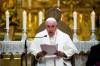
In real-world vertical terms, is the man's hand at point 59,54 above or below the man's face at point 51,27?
below

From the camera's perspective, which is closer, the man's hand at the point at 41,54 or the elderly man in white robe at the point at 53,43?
the man's hand at the point at 41,54

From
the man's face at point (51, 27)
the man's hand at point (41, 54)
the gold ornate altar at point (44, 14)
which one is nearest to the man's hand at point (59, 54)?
the man's hand at point (41, 54)

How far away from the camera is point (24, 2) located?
33.9 ft

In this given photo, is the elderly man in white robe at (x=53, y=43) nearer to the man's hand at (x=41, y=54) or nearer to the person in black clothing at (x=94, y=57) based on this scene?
the man's hand at (x=41, y=54)

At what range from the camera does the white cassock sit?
7332 mm

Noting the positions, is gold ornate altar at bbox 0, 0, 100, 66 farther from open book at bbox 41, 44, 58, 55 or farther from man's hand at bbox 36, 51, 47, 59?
open book at bbox 41, 44, 58, 55

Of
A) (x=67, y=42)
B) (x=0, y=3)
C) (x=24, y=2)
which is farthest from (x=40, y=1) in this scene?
(x=67, y=42)

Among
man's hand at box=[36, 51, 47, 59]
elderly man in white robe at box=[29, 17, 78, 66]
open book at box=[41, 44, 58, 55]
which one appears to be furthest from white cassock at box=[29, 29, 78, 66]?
open book at box=[41, 44, 58, 55]

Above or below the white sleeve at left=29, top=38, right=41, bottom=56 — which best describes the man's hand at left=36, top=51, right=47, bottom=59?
below

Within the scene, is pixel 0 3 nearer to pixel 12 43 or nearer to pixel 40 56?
pixel 12 43

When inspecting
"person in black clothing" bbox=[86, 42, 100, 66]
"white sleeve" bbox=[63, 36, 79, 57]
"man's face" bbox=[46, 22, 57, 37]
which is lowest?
"person in black clothing" bbox=[86, 42, 100, 66]

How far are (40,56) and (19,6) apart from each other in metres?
3.24

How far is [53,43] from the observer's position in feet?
24.3

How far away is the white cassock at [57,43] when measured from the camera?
7.33 metres
